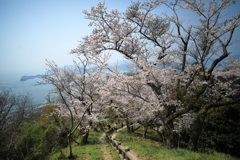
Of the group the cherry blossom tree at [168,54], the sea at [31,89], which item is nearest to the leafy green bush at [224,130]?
the cherry blossom tree at [168,54]

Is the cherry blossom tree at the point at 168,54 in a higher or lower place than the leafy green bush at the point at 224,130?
higher

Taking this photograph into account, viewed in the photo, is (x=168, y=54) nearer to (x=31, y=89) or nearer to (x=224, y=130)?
(x=224, y=130)

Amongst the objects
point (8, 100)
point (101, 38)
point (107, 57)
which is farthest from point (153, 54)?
point (8, 100)

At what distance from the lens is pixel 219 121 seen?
9.05 metres

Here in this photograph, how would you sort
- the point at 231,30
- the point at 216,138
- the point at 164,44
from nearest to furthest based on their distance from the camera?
the point at 231,30, the point at 164,44, the point at 216,138

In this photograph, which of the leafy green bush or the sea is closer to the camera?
the leafy green bush

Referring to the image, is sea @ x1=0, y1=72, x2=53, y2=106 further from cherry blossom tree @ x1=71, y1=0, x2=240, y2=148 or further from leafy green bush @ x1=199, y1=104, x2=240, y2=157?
leafy green bush @ x1=199, y1=104, x2=240, y2=157

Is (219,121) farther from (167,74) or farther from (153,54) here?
(153,54)

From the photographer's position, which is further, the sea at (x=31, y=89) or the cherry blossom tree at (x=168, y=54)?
the sea at (x=31, y=89)

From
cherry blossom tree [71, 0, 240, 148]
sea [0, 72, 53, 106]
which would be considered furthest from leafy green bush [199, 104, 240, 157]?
sea [0, 72, 53, 106]

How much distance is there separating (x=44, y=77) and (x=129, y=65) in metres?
4.20

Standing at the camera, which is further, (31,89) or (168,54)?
(31,89)

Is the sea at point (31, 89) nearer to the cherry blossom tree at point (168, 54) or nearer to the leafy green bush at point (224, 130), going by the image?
the cherry blossom tree at point (168, 54)

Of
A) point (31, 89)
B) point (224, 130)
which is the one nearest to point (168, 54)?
point (224, 130)
